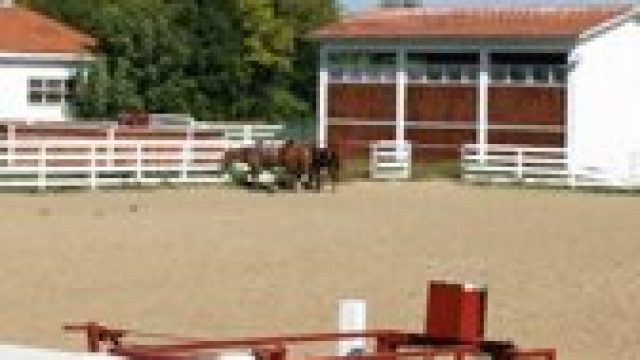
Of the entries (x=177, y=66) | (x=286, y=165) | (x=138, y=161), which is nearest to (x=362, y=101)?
(x=177, y=66)

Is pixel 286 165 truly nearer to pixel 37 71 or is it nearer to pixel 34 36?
pixel 37 71

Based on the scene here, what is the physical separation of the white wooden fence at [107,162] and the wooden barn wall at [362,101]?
34.6 feet

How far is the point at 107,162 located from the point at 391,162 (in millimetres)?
8335

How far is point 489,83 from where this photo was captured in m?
46.2

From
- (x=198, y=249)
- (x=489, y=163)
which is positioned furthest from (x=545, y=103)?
(x=198, y=249)

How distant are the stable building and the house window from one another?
8303mm

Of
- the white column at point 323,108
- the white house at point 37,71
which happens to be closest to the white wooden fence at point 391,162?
the white column at point 323,108

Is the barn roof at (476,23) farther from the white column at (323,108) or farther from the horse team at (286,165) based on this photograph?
the horse team at (286,165)

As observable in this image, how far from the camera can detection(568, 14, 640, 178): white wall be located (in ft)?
147

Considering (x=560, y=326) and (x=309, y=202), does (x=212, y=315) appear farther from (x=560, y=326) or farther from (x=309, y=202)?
(x=309, y=202)

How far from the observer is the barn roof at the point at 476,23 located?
4644cm

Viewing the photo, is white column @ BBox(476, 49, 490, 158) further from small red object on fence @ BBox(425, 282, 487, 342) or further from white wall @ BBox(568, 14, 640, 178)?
small red object on fence @ BBox(425, 282, 487, 342)

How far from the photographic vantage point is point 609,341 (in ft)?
46.3

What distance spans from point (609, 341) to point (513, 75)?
32408 millimetres
